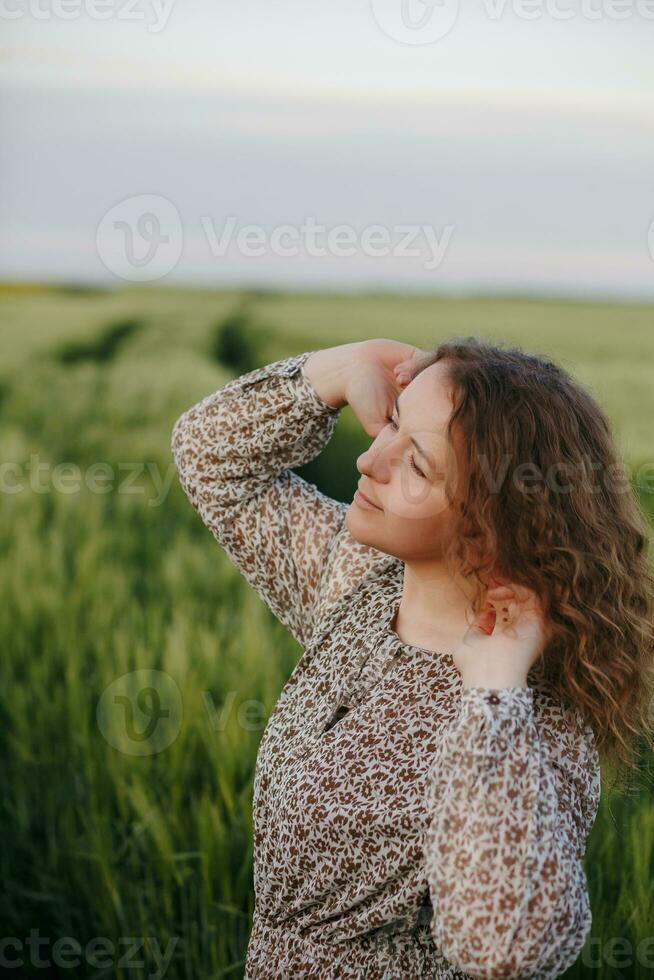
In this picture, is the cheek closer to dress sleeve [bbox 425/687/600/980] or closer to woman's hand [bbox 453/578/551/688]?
woman's hand [bbox 453/578/551/688]

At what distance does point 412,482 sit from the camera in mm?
1234

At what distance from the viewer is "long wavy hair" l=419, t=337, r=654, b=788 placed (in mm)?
1213

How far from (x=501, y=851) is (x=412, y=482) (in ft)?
1.32

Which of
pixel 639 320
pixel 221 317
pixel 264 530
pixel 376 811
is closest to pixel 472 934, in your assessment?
pixel 376 811

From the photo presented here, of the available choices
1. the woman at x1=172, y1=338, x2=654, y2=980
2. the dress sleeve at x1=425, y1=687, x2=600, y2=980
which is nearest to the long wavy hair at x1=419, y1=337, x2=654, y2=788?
the woman at x1=172, y1=338, x2=654, y2=980

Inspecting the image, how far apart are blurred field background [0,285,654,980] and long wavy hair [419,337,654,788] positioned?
15 centimetres

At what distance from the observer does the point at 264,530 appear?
1.52 meters

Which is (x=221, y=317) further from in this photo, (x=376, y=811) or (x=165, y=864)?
(x=376, y=811)

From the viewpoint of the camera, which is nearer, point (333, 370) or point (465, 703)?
point (465, 703)

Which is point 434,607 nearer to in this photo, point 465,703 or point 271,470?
point 465,703

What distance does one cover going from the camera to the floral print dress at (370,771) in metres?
1.06

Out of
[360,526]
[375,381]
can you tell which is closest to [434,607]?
[360,526]

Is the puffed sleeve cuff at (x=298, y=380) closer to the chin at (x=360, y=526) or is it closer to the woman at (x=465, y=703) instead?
the woman at (x=465, y=703)

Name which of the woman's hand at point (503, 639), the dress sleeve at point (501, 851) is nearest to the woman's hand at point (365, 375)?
the woman's hand at point (503, 639)
